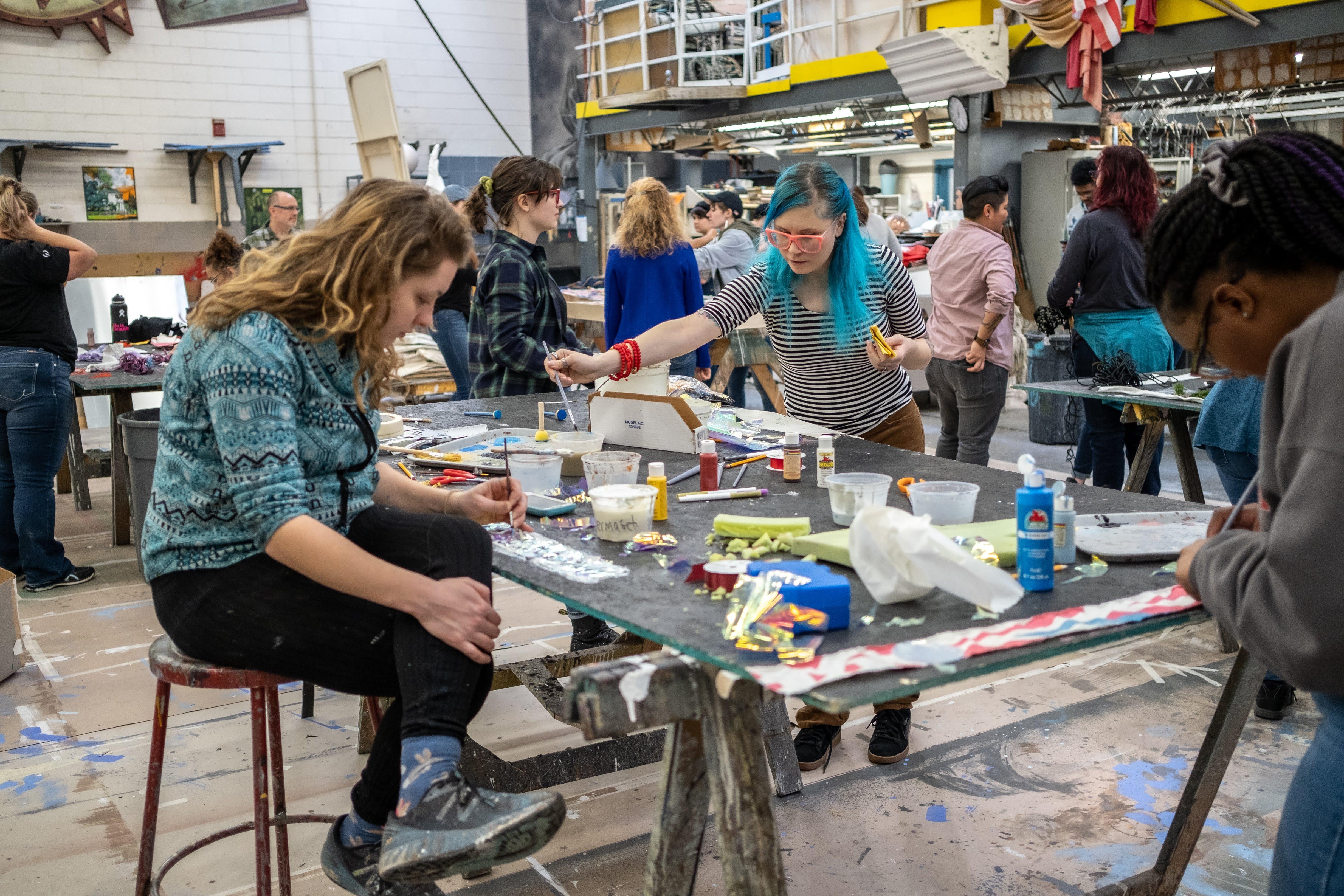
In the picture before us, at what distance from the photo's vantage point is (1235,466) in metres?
3.42

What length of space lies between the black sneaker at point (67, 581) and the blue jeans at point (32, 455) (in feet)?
0.04

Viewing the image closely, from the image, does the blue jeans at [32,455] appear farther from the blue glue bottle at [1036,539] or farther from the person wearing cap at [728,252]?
the blue glue bottle at [1036,539]

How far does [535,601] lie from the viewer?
458cm

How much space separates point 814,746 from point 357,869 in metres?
1.38

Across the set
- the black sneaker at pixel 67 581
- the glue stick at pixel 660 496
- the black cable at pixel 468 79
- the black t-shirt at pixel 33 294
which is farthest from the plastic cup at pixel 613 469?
the black cable at pixel 468 79

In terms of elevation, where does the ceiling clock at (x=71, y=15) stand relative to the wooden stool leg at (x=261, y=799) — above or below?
above

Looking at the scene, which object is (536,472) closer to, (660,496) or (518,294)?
(660,496)

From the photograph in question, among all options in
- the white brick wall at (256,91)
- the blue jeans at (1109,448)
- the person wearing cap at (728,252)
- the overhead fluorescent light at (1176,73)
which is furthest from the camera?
the white brick wall at (256,91)

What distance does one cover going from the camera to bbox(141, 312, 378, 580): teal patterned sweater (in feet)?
Result: 5.73

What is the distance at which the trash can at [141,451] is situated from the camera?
4371 mm

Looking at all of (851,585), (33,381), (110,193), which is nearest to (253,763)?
(851,585)

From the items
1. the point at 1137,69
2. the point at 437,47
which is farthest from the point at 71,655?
the point at 437,47

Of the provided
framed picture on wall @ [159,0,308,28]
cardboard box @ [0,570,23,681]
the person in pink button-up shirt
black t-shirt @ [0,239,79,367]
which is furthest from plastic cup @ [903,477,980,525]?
framed picture on wall @ [159,0,308,28]

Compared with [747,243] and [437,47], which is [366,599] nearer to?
[747,243]
